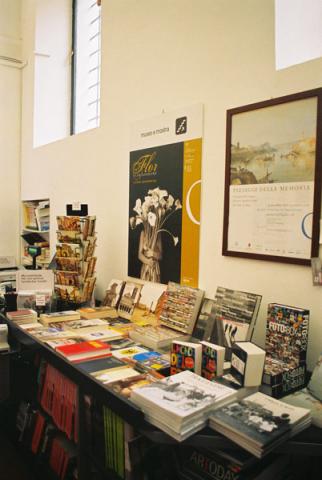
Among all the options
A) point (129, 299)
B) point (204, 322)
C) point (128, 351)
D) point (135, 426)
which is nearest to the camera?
point (135, 426)

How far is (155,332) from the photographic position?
6.08 feet

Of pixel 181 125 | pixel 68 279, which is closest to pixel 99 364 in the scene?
pixel 68 279

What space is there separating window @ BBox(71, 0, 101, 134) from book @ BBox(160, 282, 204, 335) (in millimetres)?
2145

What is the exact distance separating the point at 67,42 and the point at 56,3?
35 centimetres

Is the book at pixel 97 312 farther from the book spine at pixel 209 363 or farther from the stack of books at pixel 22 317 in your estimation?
the book spine at pixel 209 363

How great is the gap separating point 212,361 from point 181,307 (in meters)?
0.56

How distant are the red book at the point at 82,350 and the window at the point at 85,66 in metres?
2.38

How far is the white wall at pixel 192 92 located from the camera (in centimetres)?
162

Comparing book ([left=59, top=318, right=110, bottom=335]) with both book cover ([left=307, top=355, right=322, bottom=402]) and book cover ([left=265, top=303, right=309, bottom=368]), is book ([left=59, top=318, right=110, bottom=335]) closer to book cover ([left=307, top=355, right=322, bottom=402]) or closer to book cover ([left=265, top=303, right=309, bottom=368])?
book cover ([left=265, top=303, right=309, bottom=368])

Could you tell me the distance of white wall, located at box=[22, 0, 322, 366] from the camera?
63.6 inches

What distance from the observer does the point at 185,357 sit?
140 cm

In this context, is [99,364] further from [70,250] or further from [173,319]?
[70,250]

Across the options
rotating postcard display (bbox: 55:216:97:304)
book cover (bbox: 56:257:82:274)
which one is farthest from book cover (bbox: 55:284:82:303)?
book cover (bbox: 56:257:82:274)

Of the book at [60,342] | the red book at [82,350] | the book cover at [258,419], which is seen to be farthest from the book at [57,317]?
the book cover at [258,419]
